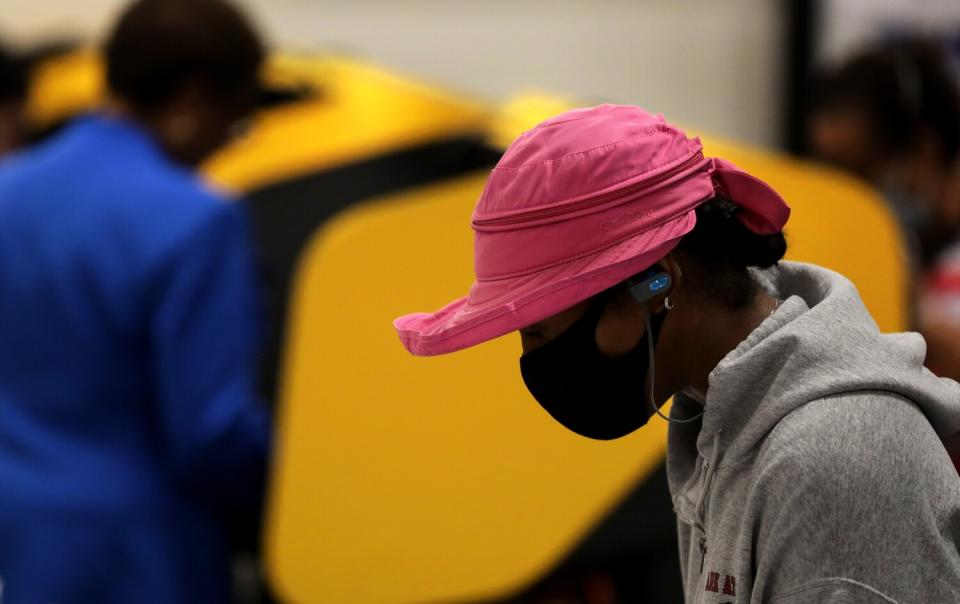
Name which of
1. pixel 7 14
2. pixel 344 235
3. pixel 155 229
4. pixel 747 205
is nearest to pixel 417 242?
pixel 344 235

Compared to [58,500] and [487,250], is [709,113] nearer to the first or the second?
[58,500]

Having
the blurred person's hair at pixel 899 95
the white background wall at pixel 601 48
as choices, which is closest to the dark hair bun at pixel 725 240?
the blurred person's hair at pixel 899 95

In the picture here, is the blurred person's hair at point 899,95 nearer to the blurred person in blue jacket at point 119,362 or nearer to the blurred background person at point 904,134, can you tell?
the blurred background person at point 904,134

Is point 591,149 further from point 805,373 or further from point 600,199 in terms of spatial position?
point 805,373

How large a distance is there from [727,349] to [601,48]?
12.5 ft

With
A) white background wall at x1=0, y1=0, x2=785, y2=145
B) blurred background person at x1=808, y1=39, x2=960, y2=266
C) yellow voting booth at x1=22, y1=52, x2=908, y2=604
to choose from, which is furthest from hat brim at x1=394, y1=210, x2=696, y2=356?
white background wall at x1=0, y1=0, x2=785, y2=145

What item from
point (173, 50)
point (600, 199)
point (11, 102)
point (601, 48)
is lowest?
point (601, 48)

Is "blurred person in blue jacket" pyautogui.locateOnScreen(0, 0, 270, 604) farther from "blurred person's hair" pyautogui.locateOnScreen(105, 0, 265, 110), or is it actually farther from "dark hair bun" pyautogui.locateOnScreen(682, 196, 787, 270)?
"dark hair bun" pyautogui.locateOnScreen(682, 196, 787, 270)

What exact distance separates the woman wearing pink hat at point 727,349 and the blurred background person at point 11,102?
2.18 m

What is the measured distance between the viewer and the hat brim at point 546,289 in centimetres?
55

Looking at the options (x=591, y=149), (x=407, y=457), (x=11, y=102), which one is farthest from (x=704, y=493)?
(x=11, y=102)

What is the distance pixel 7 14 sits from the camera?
12.9 ft

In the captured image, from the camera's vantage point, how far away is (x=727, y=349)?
0.60 metres

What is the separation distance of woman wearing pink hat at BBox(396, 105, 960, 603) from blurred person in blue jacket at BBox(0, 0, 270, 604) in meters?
0.85
